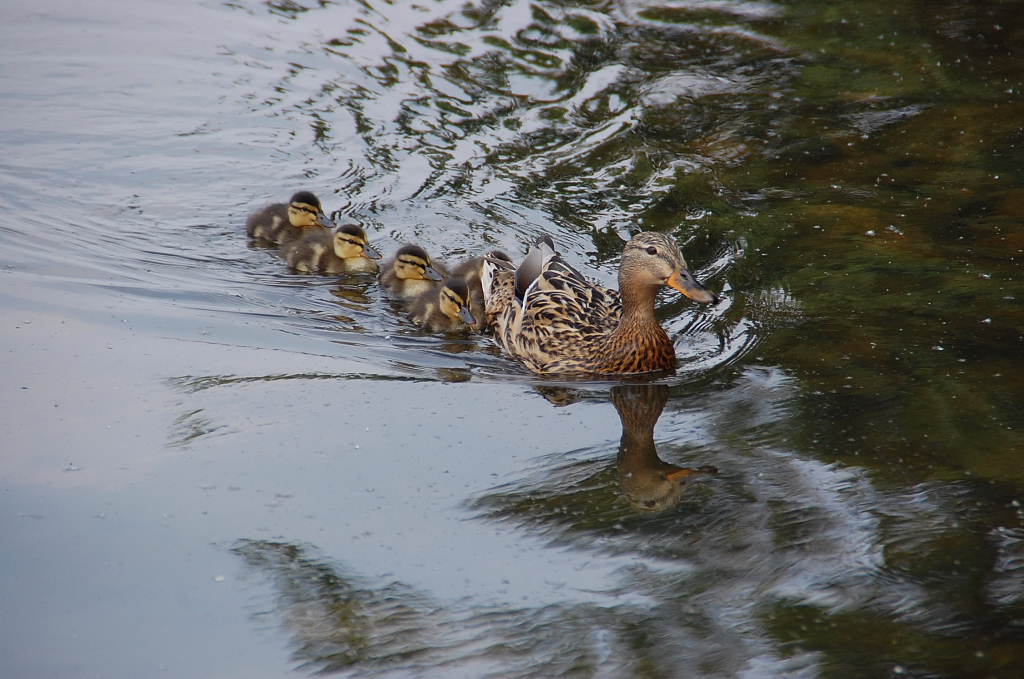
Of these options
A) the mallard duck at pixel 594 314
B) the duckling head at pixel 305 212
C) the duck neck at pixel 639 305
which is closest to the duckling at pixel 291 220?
the duckling head at pixel 305 212

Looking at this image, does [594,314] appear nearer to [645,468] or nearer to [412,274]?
[412,274]

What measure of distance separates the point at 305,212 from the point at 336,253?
0.37 meters

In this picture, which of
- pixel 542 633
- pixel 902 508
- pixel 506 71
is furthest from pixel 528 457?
pixel 506 71

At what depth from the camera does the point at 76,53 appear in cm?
767

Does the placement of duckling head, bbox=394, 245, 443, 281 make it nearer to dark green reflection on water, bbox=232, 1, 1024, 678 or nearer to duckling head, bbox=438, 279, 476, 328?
duckling head, bbox=438, 279, 476, 328

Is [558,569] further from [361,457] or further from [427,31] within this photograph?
[427,31]

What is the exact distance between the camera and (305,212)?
5516mm

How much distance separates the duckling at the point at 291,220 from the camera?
218 inches

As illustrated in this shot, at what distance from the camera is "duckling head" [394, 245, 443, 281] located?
5121 mm

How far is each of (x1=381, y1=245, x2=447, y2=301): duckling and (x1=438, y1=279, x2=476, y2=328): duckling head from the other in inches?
13.2

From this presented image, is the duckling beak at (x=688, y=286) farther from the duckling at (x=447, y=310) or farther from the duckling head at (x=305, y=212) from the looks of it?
the duckling head at (x=305, y=212)

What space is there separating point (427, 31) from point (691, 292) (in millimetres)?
5134

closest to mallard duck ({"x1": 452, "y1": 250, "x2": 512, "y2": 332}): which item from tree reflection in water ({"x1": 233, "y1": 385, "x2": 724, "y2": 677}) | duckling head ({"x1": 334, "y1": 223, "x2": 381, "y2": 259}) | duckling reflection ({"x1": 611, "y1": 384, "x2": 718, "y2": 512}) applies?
duckling head ({"x1": 334, "y1": 223, "x2": 381, "y2": 259})

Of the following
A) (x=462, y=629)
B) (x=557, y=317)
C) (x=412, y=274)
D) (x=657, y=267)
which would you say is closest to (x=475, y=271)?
(x=412, y=274)
